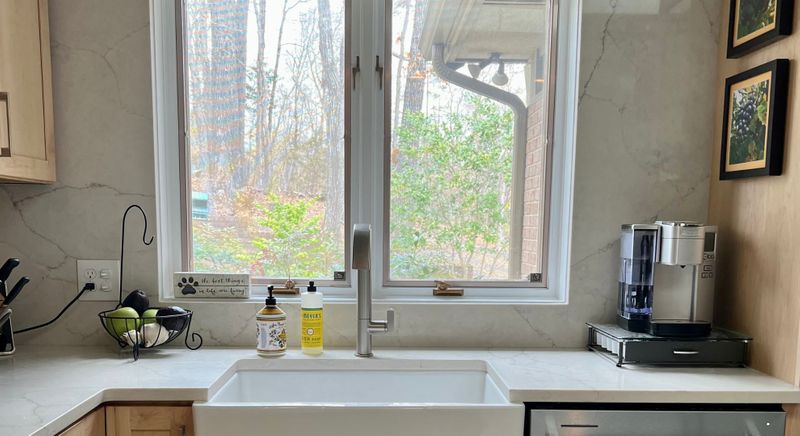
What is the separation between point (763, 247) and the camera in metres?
1.30

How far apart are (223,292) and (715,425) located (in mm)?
1506

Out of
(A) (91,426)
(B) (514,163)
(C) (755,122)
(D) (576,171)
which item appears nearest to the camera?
(A) (91,426)

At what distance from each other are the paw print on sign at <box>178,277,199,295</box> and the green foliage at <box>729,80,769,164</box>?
1805mm

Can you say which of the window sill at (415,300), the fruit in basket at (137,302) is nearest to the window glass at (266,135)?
the window sill at (415,300)

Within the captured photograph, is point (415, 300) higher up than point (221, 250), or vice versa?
point (221, 250)

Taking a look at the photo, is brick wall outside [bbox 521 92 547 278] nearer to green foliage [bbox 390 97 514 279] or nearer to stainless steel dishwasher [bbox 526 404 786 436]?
green foliage [bbox 390 97 514 279]

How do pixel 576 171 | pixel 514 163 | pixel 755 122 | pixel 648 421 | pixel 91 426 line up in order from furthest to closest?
pixel 514 163
pixel 576 171
pixel 755 122
pixel 648 421
pixel 91 426

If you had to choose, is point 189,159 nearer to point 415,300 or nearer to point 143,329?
point 143,329

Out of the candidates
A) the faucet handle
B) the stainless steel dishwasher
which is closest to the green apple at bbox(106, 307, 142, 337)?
the faucet handle

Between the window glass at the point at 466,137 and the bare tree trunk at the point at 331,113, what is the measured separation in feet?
0.61

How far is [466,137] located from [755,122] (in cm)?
86

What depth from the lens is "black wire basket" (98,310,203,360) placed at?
1.34m

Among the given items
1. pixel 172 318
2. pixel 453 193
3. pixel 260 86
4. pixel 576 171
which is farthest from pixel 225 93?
pixel 576 171

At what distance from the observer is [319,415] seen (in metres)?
1.11
